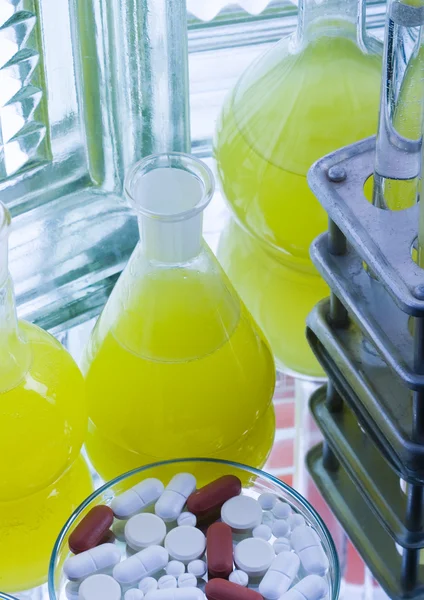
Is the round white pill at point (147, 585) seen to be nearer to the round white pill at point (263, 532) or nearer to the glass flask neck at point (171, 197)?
the round white pill at point (263, 532)

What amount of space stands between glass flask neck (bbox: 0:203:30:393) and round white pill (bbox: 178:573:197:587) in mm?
145

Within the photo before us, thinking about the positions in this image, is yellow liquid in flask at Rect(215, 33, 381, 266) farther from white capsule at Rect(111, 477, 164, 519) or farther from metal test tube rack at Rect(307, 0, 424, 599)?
white capsule at Rect(111, 477, 164, 519)

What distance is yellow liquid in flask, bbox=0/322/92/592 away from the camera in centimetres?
69

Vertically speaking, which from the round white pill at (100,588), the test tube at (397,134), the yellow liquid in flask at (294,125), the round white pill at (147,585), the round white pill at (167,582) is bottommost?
the round white pill at (147,585)

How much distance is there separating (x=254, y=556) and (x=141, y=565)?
0.06m

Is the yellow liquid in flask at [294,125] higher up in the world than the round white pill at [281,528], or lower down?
higher up

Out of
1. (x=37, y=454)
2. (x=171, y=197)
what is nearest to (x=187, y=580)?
(x=37, y=454)

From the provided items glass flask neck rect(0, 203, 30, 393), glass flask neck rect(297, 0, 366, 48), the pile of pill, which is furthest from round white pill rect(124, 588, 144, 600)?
glass flask neck rect(297, 0, 366, 48)

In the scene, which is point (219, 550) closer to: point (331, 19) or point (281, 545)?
point (281, 545)

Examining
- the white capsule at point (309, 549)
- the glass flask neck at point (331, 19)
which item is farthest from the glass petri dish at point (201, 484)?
the glass flask neck at point (331, 19)

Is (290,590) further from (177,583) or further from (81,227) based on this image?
(81,227)

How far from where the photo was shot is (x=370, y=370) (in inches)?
27.3

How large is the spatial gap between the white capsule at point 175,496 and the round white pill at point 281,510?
50 mm

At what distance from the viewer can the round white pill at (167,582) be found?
662 millimetres
